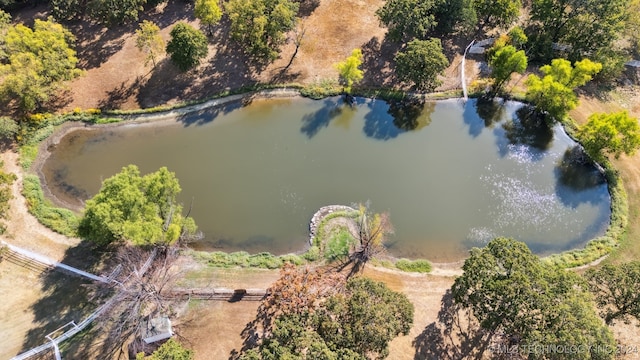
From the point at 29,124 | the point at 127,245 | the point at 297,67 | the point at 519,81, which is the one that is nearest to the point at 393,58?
the point at 297,67

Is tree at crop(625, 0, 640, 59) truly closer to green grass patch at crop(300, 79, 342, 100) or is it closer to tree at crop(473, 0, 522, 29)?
tree at crop(473, 0, 522, 29)

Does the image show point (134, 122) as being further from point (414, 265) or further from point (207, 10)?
point (414, 265)

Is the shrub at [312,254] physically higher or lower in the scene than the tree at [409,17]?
lower

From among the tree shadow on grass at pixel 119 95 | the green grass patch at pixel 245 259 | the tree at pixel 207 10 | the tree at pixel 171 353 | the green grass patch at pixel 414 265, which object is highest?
the tree at pixel 207 10

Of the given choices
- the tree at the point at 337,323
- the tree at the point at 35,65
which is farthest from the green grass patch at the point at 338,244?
the tree at the point at 35,65

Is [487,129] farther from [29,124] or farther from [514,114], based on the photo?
[29,124]

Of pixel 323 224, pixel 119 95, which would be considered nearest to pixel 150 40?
pixel 119 95

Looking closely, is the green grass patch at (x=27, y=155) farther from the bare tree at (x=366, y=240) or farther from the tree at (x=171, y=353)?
the bare tree at (x=366, y=240)
